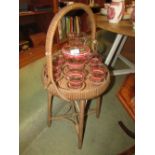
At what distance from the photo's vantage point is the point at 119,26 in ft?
4.11

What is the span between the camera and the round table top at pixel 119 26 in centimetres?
115

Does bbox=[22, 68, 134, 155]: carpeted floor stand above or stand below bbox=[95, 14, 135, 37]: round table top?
below

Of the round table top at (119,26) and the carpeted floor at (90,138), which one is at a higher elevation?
the round table top at (119,26)

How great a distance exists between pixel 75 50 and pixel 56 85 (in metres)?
0.22

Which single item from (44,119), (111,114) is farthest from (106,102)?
(44,119)

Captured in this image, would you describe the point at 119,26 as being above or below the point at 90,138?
above

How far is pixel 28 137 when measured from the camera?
127 centimetres

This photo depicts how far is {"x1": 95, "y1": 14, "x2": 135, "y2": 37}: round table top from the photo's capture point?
3.76ft

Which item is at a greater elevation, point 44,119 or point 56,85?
point 56,85
